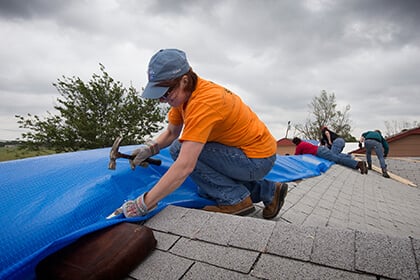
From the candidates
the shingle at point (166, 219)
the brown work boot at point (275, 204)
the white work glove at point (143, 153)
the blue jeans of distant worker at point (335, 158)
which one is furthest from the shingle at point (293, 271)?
the blue jeans of distant worker at point (335, 158)

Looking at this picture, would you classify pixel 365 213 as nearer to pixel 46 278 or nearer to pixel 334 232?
pixel 334 232

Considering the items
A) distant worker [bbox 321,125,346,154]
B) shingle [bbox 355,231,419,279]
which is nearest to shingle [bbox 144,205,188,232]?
shingle [bbox 355,231,419,279]

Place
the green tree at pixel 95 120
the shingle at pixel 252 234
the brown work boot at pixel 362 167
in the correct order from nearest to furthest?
the shingle at pixel 252 234
the brown work boot at pixel 362 167
the green tree at pixel 95 120

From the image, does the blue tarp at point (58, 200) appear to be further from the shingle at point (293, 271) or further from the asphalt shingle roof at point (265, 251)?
the shingle at point (293, 271)

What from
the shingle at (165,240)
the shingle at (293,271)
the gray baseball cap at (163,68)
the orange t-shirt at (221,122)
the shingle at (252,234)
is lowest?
the shingle at (165,240)

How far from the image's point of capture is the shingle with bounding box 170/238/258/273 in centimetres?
89

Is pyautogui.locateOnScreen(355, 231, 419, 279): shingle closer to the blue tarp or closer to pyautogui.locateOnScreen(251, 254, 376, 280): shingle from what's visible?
pyautogui.locateOnScreen(251, 254, 376, 280): shingle

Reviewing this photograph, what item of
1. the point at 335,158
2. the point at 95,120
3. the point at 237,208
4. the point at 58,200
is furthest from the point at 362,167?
the point at 95,120

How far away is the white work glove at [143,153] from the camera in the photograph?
173cm

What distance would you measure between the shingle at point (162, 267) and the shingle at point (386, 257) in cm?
68

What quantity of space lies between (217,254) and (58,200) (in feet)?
3.37

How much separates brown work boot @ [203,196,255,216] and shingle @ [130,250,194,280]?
64 centimetres

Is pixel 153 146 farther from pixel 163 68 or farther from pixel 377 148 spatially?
pixel 377 148

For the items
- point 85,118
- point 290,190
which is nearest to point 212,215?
point 290,190
